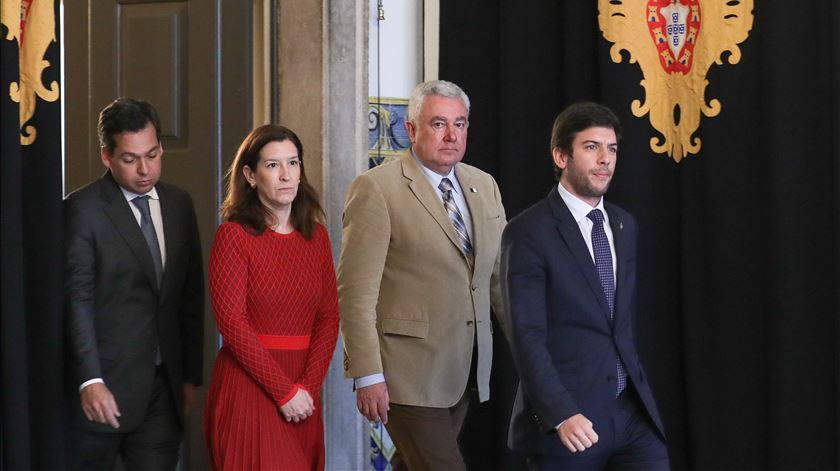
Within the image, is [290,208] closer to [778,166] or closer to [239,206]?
[239,206]

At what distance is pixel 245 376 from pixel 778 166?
205cm

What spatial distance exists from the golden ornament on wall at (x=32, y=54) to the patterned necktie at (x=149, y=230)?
1.27 ft

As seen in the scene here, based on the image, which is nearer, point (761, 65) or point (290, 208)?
point (290, 208)

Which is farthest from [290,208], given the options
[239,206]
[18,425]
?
[18,425]

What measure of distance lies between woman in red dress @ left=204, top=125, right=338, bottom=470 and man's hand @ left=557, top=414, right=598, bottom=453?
0.74m

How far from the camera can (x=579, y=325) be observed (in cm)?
282

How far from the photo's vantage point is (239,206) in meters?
3.12

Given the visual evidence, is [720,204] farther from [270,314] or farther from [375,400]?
[270,314]

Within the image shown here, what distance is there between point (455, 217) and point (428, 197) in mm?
111

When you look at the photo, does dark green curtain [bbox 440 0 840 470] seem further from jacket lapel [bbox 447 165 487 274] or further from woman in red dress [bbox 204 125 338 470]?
woman in red dress [bbox 204 125 338 470]

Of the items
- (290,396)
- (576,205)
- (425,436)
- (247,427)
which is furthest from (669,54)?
(247,427)

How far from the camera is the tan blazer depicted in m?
3.22

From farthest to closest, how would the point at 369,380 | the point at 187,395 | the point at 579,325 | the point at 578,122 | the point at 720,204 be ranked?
the point at 720,204, the point at 187,395, the point at 369,380, the point at 578,122, the point at 579,325

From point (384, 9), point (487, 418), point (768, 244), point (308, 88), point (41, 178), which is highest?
point (384, 9)
